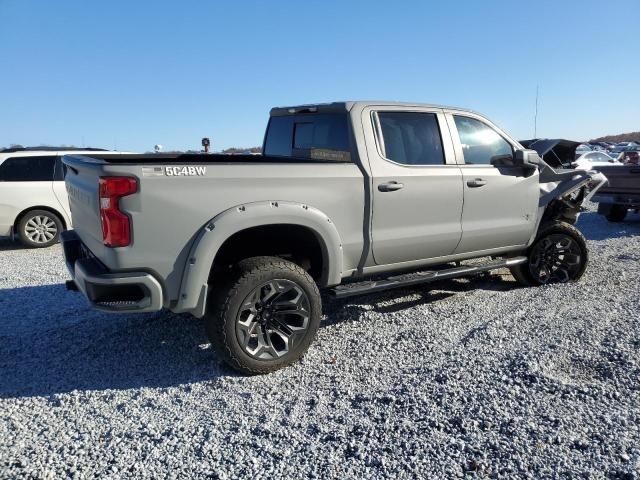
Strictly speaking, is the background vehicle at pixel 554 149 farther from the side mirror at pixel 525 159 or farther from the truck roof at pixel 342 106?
the truck roof at pixel 342 106

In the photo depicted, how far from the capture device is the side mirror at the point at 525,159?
16.0 ft

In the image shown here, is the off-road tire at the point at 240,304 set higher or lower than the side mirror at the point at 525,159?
lower

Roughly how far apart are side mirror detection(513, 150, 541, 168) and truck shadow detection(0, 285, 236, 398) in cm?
336

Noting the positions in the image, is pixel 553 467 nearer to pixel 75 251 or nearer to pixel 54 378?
pixel 54 378

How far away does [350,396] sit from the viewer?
3203mm

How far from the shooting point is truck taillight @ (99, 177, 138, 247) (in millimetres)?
3025

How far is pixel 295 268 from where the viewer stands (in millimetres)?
3641

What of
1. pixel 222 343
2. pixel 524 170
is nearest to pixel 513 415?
pixel 222 343

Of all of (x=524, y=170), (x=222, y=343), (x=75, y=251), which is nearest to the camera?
(x=222, y=343)

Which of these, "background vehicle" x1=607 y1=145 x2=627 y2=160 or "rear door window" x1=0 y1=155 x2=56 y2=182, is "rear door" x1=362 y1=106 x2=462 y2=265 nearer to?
"rear door window" x1=0 y1=155 x2=56 y2=182

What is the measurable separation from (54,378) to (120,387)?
0.55 m

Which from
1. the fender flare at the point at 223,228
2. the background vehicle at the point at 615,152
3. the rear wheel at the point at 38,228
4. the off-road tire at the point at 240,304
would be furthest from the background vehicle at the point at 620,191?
the background vehicle at the point at 615,152

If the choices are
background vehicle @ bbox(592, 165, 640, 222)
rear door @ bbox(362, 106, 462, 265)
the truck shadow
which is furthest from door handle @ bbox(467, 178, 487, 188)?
background vehicle @ bbox(592, 165, 640, 222)

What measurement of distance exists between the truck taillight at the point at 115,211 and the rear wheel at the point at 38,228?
6569 millimetres
